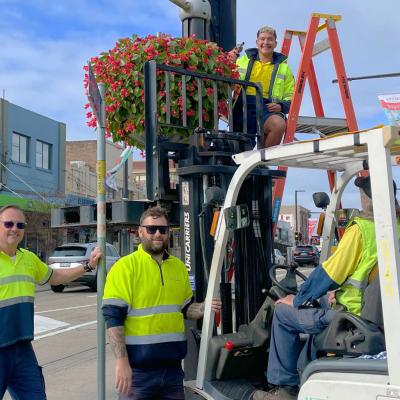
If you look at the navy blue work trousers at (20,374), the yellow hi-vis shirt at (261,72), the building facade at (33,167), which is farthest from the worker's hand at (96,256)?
the building facade at (33,167)

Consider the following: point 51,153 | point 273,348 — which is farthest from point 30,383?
point 51,153

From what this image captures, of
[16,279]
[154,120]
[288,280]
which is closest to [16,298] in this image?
[16,279]

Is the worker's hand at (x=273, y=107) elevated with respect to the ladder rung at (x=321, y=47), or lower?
lower

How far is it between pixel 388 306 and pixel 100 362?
1.97 m

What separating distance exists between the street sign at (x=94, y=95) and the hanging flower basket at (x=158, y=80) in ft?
3.33

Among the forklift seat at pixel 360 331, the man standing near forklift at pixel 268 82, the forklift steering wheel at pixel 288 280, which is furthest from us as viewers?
the man standing near forklift at pixel 268 82

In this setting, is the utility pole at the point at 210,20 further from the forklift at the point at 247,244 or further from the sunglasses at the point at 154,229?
the sunglasses at the point at 154,229

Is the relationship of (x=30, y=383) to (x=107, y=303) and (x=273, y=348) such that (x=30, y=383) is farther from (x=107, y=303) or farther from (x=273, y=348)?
(x=273, y=348)

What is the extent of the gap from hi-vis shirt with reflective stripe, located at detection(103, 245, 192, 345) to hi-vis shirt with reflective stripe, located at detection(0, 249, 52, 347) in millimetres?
819

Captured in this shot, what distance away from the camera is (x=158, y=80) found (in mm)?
5277

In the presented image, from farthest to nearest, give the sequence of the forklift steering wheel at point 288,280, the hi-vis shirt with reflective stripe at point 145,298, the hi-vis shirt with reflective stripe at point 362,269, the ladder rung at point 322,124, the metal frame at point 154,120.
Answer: the ladder rung at point 322,124 → the metal frame at point 154,120 → the forklift steering wheel at point 288,280 → the hi-vis shirt with reflective stripe at point 145,298 → the hi-vis shirt with reflective stripe at point 362,269

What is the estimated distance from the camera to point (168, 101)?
5160mm

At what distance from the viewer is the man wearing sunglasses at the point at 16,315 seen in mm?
4164

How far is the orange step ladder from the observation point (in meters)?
6.14
